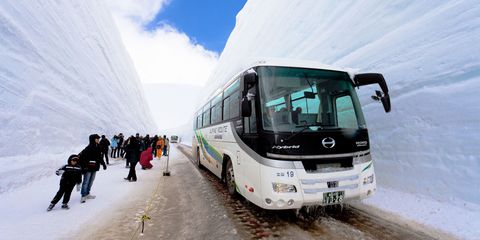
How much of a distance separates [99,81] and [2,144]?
15.4 metres

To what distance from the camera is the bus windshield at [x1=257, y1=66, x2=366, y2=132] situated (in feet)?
13.6

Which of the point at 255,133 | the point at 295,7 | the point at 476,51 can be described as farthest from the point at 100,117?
the point at 476,51

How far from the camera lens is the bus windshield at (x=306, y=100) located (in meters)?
4.16

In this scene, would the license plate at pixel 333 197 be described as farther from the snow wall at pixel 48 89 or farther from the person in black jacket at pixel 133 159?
the snow wall at pixel 48 89

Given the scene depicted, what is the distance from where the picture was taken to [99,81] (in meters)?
22.0

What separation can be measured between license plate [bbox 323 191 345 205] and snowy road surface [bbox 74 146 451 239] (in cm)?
48

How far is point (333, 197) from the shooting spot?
394 centimetres

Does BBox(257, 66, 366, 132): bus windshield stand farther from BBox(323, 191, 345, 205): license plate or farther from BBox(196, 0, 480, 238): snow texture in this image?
BBox(196, 0, 480, 238): snow texture

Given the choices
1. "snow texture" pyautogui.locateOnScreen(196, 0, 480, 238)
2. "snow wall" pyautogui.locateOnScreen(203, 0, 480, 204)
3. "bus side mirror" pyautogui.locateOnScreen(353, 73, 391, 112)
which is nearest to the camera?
"bus side mirror" pyautogui.locateOnScreen(353, 73, 391, 112)

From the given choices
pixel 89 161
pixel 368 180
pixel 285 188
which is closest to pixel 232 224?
pixel 285 188

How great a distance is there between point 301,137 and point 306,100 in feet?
2.95

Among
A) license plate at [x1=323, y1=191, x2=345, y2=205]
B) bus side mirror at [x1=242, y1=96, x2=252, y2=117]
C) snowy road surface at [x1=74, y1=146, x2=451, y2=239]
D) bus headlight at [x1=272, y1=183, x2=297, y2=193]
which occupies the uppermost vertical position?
bus side mirror at [x1=242, y1=96, x2=252, y2=117]

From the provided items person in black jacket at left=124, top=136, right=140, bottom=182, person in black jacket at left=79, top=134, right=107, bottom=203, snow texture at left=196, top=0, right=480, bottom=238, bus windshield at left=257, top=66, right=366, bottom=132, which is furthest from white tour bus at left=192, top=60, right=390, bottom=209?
person in black jacket at left=124, top=136, right=140, bottom=182

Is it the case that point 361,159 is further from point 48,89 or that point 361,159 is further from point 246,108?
point 48,89
